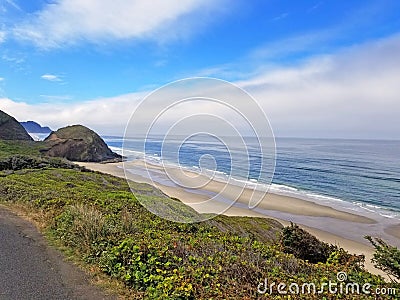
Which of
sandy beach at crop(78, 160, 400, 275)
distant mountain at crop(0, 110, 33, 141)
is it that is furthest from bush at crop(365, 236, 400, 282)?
distant mountain at crop(0, 110, 33, 141)

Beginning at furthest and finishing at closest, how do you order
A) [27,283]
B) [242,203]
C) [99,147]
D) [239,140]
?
1. [99,147]
2. [242,203]
3. [239,140]
4. [27,283]

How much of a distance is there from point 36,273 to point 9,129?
65.0m

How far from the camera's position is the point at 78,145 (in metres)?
61.0

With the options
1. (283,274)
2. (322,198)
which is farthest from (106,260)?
(322,198)

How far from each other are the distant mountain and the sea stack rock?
19.3 ft

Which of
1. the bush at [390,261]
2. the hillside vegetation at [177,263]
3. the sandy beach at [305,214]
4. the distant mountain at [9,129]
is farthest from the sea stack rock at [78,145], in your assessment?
the bush at [390,261]

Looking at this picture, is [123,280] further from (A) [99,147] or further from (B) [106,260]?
(A) [99,147]

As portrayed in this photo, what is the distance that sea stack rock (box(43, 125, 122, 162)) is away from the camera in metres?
58.6

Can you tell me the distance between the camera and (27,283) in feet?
18.2

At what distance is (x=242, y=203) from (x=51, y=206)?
21816 mm

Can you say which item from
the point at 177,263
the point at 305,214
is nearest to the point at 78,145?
the point at 305,214

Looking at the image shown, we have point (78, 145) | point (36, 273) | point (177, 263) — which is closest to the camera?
point (177, 263)

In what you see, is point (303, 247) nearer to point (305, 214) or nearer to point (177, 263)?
point (177, 263)

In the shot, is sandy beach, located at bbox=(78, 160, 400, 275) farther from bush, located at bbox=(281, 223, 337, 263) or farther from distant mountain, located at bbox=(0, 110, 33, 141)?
distant mountain, located at bbox=(0, 110, 33, 141)
